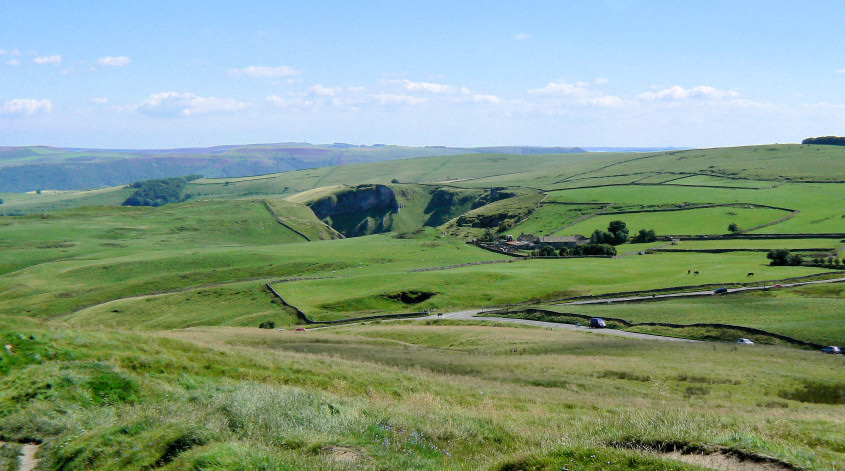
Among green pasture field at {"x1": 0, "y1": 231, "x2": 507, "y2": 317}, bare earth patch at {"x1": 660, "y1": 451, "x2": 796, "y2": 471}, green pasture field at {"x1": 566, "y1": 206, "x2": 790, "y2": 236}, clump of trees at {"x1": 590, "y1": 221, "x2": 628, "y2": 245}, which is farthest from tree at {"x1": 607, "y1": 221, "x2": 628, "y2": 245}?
bare earth patch at {"x1": 660, "y1": 451, "x2": 796, "y2": 471}

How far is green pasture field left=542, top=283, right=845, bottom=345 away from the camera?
49.9 meters

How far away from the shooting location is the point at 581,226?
147125 millimetres

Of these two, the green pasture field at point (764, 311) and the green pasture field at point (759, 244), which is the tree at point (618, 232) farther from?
the green pasture field at point (764, 311)

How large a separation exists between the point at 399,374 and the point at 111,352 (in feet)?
41.2

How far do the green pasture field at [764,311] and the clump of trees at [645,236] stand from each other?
56.5m

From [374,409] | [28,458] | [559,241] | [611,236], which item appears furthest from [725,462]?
[559,241]

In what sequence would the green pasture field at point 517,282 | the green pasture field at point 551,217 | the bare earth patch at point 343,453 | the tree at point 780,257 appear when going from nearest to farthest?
1. the bare earth patch at point 343,453
2. the green pasture field at point 517,282
3. the tree at point 780,257
4. the green pasture field at point 551,217

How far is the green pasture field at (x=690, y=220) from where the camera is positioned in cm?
13338

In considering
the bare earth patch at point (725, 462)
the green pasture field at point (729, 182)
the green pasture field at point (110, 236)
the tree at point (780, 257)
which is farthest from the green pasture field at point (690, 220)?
the bare earth patch at point (725, 462)

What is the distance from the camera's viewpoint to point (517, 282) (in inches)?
3524

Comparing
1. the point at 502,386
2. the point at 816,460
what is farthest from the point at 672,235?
the point at 816,460

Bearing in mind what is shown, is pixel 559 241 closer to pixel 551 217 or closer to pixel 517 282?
pixel 551 217

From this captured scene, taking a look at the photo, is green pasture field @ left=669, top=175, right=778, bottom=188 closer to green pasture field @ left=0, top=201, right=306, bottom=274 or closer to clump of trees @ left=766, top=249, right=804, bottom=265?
clump of trees @ left=766, top=249, right=804, bottom=265

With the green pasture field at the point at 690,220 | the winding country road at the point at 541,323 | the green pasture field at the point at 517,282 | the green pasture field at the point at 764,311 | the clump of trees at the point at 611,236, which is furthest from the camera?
the green pasture field at the point at 690,220
